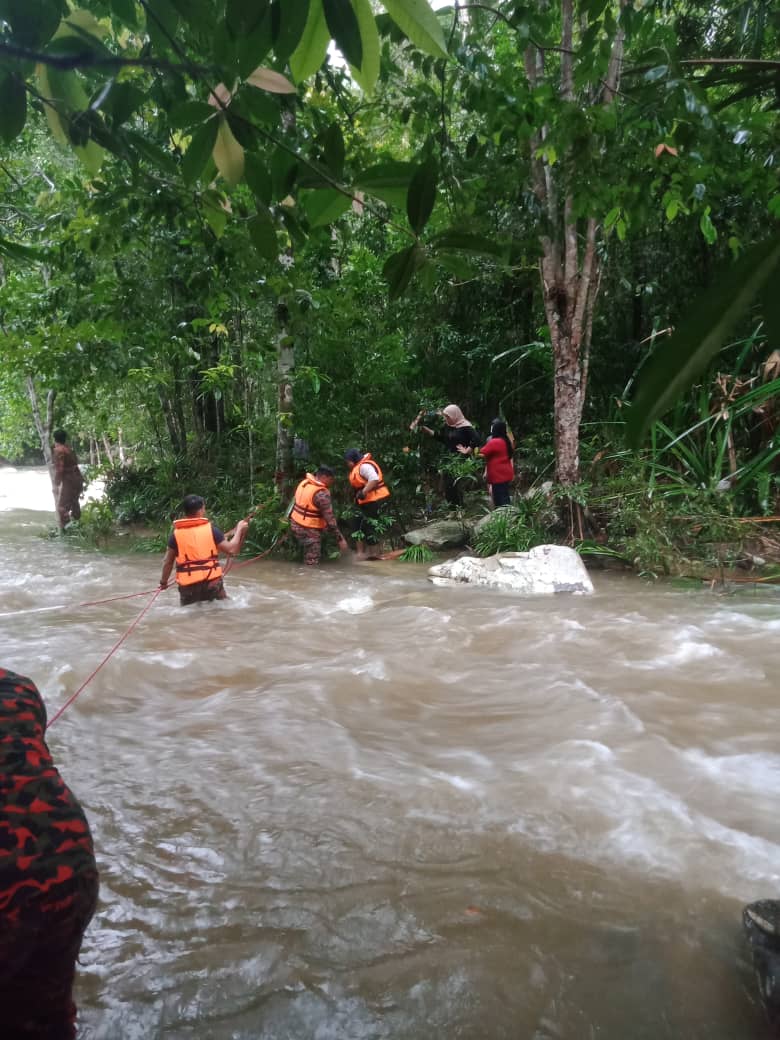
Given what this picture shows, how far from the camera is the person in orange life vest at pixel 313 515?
26.2 ft

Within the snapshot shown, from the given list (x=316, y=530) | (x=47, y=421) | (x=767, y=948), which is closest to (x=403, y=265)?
(x=767, y=948)

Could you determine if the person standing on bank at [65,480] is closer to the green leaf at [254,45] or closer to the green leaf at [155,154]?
the green leaf at [155,154]

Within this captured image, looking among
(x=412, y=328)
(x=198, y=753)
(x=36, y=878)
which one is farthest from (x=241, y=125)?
(x=412, y=328)

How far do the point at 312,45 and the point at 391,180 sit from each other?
0.69ft

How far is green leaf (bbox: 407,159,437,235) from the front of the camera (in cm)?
92

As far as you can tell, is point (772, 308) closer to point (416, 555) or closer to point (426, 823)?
point (426, 823)

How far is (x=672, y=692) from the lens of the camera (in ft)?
13.6

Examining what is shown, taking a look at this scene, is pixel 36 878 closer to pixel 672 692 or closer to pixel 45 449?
pixel 672 692

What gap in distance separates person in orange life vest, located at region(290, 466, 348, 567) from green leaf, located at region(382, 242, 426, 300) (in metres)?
6.90

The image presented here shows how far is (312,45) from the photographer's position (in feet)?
3.26

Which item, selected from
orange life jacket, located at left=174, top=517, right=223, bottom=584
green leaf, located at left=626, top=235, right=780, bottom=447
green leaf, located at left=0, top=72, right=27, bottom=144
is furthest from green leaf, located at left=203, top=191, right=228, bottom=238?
orange life jacket, located at left=174, top=517, right=223, bottom=584

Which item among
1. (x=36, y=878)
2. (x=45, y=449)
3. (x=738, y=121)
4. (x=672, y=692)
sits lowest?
(x=672, y=692)

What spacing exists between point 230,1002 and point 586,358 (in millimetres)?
7231

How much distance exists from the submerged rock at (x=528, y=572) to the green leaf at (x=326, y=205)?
5.73m
